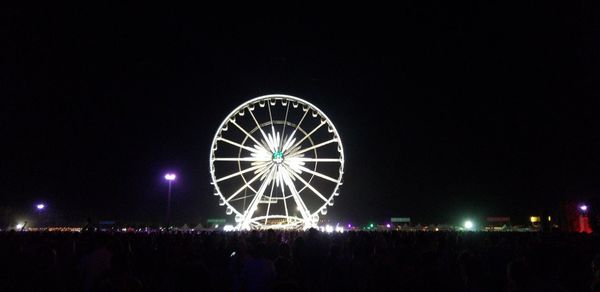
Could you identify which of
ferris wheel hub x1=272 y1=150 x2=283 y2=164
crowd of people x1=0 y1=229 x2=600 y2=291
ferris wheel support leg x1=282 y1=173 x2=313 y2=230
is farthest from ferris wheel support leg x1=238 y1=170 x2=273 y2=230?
crowd of people x1=0 y1=229 x2=600 y2=291

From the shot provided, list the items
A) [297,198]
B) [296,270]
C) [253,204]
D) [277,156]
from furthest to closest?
[297,198] → [253,204] → [277,156] → [296,270]

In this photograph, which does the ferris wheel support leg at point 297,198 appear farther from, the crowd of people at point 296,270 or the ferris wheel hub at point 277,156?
the crowd of people at point 296,270

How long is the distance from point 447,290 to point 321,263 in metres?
4.54

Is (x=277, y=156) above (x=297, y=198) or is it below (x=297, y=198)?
above

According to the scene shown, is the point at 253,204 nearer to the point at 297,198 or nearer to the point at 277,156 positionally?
the point at 297,198

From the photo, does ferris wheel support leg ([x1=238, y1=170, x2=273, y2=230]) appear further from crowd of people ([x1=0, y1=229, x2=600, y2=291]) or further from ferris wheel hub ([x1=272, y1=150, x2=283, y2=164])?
crowd of people ([x1=0, y1=229, x2=600, y2=291])

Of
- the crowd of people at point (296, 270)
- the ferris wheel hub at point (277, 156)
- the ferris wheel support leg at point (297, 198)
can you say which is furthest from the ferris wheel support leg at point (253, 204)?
the crowd of people at point (296, 270)

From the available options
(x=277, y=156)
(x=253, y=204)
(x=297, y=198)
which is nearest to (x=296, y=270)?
(x=277, y=156)

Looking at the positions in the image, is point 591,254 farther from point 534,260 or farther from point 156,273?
point 156,273

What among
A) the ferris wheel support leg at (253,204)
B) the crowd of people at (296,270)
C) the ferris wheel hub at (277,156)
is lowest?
the crowd of people at (296,270)

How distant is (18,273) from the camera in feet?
24.2

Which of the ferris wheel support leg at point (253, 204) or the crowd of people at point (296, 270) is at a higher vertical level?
the ferris wheel support leg at point (253, 204)

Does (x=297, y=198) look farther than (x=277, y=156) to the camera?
Yes

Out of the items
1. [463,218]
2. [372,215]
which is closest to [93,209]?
[372,215]
